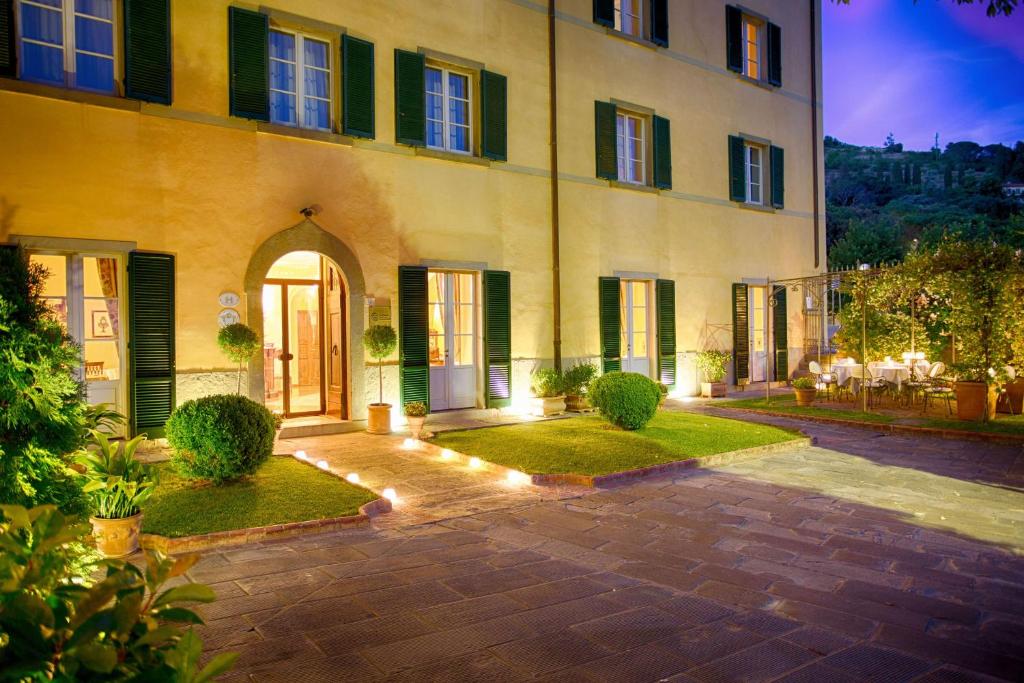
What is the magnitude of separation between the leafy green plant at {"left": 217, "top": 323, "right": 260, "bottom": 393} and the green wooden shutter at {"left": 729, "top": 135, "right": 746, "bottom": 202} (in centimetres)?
1087

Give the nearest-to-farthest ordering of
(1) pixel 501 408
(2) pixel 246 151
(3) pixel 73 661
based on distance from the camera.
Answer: (3) pixel 73 661 → (2) pixel 246 151 → (1) pixel 501 408

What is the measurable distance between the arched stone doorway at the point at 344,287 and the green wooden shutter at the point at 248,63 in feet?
5.07

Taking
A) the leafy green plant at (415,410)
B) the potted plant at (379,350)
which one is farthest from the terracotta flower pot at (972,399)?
the potted plant at (379,350)

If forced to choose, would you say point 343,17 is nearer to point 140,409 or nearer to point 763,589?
point 140,409

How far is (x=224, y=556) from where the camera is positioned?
15.8 feet

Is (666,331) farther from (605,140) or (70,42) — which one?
(70,42)

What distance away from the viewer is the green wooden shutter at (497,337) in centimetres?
1120

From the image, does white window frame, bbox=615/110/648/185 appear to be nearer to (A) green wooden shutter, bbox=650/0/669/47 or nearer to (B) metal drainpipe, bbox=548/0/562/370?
(A) green wooden shutter, bbox=650/0/669/47

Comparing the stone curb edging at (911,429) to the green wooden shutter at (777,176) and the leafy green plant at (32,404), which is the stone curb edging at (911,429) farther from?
the leafy green plant at (32,404)

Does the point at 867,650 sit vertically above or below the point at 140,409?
below

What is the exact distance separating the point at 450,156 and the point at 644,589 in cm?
806

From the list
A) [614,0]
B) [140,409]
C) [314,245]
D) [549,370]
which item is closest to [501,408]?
[549,370]

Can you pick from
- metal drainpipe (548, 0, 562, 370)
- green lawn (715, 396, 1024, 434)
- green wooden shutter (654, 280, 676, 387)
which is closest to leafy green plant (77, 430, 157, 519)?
metal drainpipe (548, 0, 562, 370)

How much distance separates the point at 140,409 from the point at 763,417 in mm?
9321
